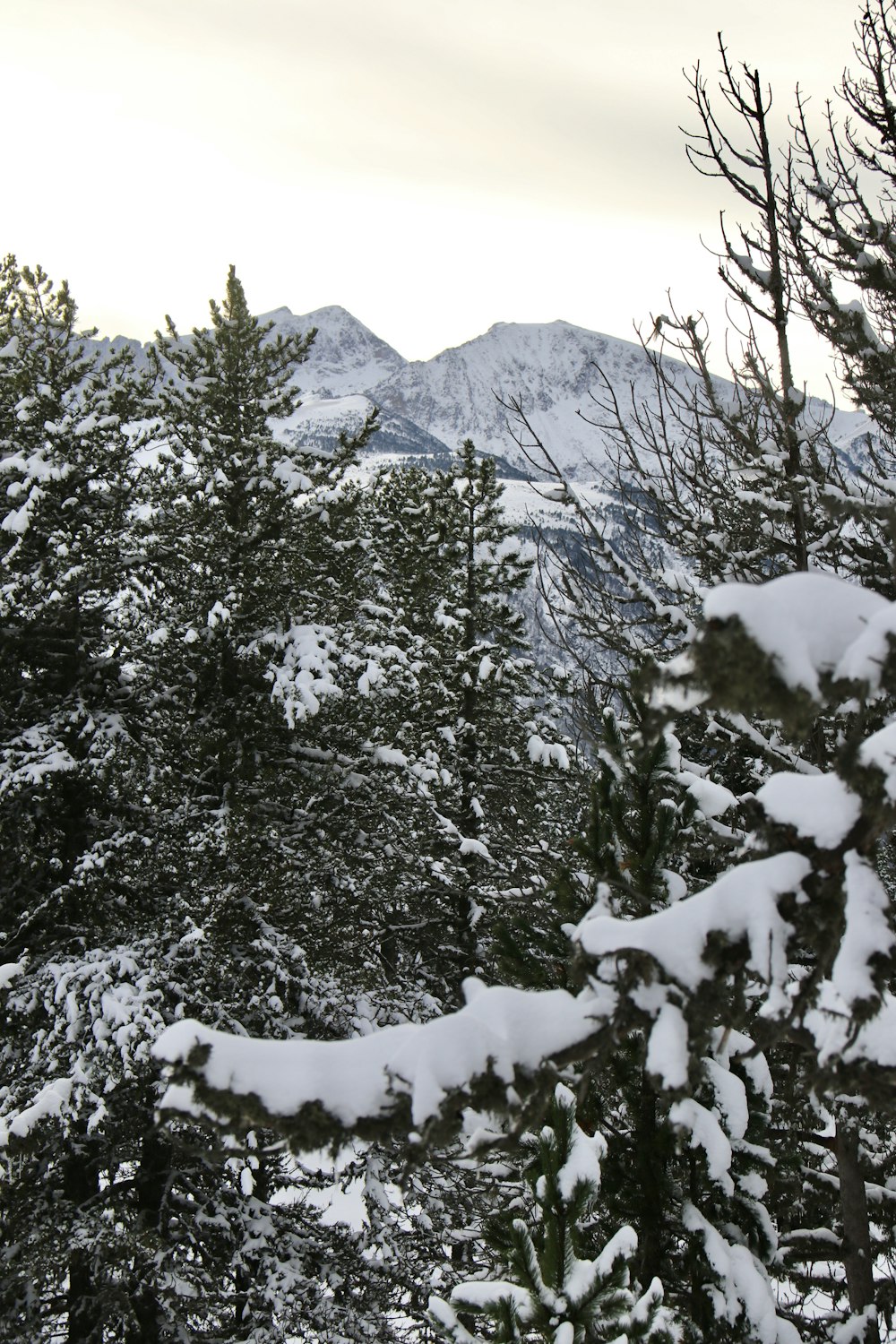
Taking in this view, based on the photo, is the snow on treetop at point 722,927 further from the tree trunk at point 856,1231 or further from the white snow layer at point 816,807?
the tree trunk at point 856,1231

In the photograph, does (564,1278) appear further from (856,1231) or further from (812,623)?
(812,623)

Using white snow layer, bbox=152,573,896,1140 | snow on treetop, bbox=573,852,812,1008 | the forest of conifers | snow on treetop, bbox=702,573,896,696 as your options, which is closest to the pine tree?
the forest of conifers

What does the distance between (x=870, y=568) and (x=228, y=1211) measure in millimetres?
8729

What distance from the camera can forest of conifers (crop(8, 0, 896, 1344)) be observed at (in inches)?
65.7

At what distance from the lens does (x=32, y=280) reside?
10.5 metres

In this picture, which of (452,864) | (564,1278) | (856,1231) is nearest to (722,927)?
(564,1278)

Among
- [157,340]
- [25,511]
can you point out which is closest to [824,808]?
[25,511]

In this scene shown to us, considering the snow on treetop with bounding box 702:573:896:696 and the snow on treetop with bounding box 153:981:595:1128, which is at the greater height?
the snow on treetop with bounding box 702:573:896:696

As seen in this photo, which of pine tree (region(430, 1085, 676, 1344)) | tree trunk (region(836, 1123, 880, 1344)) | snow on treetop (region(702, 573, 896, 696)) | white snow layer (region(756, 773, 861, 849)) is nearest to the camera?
snow on treetop (region(702, 573, 896, 696))

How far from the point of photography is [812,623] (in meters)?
1.51

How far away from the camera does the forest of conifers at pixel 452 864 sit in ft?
5.48

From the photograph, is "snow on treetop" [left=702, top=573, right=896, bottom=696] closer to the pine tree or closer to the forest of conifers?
the forest of conifers

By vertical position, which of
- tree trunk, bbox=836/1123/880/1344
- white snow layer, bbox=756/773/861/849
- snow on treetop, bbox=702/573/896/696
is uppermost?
snow on treetop, bbox=702/573/896/696

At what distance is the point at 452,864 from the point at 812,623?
12146 mm
